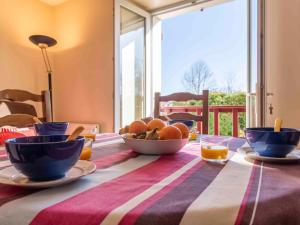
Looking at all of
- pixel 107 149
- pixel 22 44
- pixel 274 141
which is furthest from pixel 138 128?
pixel 22 44

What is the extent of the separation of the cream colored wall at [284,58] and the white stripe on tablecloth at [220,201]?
1.72 m

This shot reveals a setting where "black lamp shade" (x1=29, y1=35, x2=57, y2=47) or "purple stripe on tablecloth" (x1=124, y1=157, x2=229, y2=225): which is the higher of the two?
"black lamp shade" (x1=29, y1=35, x2=57, y2=47)

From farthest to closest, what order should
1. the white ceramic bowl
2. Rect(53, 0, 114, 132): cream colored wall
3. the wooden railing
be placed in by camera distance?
the wooden railing < Rect(53, 0, 114, 132): cream colored wall < the white ceramic bowl

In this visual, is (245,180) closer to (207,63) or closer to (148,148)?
(148,148)

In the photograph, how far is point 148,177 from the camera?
0.57m

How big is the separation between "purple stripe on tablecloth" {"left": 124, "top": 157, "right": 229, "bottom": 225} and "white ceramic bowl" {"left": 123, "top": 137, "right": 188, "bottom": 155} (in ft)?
0.67

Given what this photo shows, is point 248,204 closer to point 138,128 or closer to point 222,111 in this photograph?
point 138,128

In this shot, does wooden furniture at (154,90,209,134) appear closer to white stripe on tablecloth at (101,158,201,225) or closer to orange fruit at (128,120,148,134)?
orange fruit at (128,120,148,134)

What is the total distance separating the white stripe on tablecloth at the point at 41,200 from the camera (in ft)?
1.28

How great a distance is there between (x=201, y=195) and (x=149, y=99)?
2988 millimetres

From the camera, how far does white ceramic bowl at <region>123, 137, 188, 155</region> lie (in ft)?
2.59

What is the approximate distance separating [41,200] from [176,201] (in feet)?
0.75

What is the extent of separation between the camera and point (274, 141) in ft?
2.25

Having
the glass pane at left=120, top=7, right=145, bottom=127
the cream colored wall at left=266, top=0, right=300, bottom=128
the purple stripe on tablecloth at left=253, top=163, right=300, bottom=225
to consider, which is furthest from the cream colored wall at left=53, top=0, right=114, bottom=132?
the purple stripe on tablecloth at left=253, top=163, right=300, bottom=225
